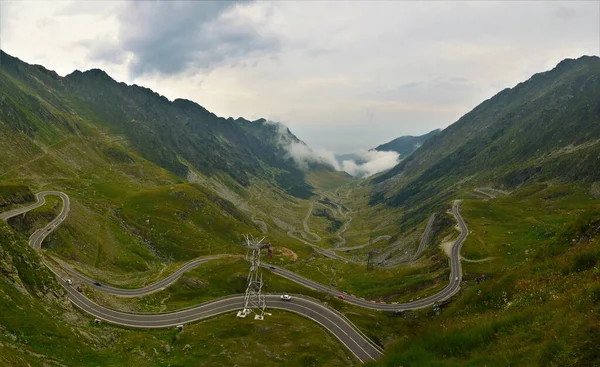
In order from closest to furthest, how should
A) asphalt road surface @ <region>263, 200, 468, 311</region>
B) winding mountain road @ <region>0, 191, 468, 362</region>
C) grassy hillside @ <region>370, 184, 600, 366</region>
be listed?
grassy hillside @ <region>370, 184, 600, 366</region>
winding mountain road @ <region>0, 191, 468, 362</region>
asphalt road surface @ <region>263, 200, 468, 311</region>

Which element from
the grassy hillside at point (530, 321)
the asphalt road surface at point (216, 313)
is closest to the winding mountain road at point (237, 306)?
the asphalt road surface at point (216, 313)

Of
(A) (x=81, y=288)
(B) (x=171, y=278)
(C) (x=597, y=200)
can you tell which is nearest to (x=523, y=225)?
(C) (x=597, y=200)

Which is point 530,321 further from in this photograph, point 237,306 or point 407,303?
point 407,303

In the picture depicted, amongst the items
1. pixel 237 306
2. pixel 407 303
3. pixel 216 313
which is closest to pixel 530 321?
pixel 216 313

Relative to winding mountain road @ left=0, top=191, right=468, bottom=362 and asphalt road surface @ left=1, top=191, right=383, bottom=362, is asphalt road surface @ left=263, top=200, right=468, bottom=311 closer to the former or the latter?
winding mountain road @ left=0, top=191, right=468, bottom=362

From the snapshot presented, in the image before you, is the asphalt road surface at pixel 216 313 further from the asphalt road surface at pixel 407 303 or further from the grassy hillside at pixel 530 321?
the grassy hillside at pixel 530 321

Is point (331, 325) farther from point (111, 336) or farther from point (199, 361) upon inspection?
point (111, 336)

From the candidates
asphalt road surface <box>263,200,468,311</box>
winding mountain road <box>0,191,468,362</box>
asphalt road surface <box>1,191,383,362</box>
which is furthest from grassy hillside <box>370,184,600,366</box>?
asphalt road surface <box>263,200,468,311</box>

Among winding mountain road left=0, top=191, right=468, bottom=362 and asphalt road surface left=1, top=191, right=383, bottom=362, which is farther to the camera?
winding mountain road left=0, top=191, right=468, bottom=362
